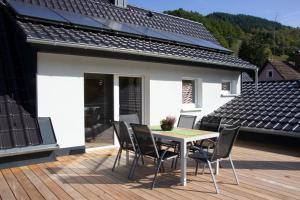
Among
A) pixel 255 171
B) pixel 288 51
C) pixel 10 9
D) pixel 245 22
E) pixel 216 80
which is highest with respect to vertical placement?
pixel 245 22

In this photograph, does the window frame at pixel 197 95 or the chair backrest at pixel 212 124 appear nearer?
A: the chair backrest at pixel 212 124

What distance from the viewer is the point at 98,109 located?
835 cm

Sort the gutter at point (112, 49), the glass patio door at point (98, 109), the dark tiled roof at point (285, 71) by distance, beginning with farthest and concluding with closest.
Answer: the dark tiled roof at point (285, 71) < the glass patio door at point (98, 109) < the gutter at point (112, 49)

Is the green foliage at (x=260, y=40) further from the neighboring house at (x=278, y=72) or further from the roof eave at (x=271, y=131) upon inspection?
the roof eave at (x=271, y=131)

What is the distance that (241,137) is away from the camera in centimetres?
1015

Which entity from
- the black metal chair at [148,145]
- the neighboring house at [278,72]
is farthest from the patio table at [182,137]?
the neighboring house at [278,72]

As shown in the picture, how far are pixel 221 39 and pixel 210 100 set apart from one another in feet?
93.5

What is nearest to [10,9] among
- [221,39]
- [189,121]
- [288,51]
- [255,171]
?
[189,121]

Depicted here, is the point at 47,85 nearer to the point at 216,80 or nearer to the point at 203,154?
the point at 203,154

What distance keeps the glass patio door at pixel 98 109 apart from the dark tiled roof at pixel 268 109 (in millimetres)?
4382

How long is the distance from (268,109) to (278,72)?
25177 millimetres

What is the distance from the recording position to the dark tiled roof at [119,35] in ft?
23.7

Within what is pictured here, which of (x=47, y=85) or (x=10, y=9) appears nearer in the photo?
(x=47, y=85)

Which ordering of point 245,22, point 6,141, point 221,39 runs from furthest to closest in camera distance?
point 245,22, point 221,39, point 6,141
